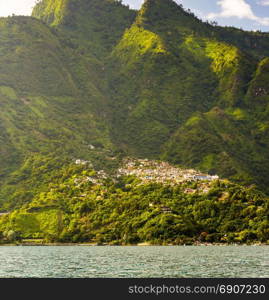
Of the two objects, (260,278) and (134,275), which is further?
(134,275)

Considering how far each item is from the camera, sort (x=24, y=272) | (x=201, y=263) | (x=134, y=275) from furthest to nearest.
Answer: (x=201, y=263)
(x=24, y=272)
(x=134, y=275)
